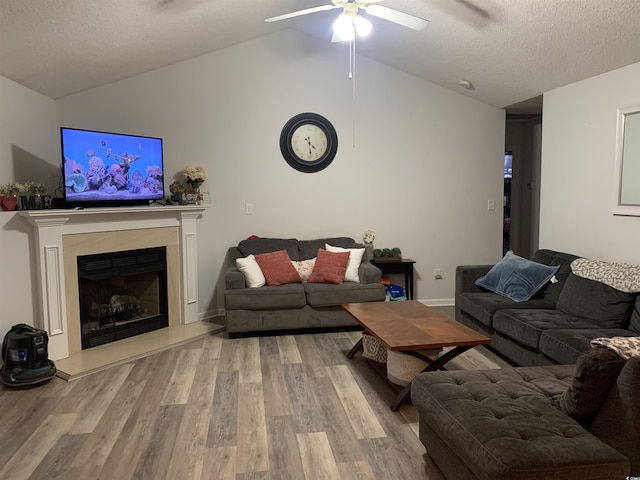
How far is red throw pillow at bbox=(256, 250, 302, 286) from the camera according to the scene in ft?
15.8

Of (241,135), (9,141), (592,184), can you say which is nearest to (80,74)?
(9,141)

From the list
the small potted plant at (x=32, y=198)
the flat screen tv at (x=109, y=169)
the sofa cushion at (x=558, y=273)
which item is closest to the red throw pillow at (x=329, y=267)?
the flat screen tv at (x=109, y=169)

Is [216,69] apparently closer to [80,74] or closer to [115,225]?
[80,74]

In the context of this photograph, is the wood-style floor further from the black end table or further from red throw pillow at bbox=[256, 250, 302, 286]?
the black end table

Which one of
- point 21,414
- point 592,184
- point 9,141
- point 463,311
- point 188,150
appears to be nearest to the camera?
point 21,414

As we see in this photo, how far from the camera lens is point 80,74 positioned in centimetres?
436

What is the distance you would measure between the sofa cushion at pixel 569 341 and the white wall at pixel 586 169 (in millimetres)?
808

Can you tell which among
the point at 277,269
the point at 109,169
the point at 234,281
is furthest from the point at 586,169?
the point at 109,169

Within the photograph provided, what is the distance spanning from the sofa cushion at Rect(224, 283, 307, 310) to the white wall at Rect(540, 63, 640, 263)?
8.28 ft

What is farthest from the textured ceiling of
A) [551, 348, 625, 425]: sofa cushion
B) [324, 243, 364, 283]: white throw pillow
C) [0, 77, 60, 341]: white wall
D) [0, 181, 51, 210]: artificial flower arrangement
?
[551, 348, 625, 425]: sofa cushion

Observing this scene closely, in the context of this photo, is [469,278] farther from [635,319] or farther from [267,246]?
[267,246]

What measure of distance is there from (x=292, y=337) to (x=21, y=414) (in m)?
2.26

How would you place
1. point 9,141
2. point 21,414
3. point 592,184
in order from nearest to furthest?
point 21,414 < point 9,141 < point 592,184

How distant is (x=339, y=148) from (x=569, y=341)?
3.27m
